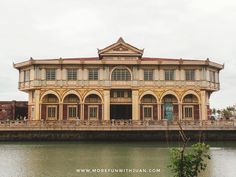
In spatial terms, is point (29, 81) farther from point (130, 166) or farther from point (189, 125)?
point (130, 166)

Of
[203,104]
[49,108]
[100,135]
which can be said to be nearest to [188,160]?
[100,135]

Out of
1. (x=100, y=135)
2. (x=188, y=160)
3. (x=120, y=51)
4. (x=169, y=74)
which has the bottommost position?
(x=100, y=135)

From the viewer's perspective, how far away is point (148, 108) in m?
53.7

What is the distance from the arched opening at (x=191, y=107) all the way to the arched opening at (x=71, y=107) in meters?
14.5

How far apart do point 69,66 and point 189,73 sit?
54.6 ft

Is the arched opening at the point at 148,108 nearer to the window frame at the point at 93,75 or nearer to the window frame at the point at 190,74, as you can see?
the window frame at the point at 190,74

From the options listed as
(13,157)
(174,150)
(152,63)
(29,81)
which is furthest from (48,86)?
(174,150)

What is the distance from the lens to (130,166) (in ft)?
82.8

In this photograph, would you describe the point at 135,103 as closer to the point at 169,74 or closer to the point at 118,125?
the point at 169,74

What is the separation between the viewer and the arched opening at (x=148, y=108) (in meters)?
53.3

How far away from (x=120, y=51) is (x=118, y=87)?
5.05 meters

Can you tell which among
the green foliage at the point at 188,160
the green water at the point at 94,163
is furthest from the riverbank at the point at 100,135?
the green foliage at the point at 188,160

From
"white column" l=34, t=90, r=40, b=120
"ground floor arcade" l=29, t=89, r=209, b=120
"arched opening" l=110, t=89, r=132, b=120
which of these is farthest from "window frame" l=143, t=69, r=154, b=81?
"white column" l=34, t=90, r=40, b=120

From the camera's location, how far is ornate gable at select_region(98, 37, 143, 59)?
53656 millimetres
